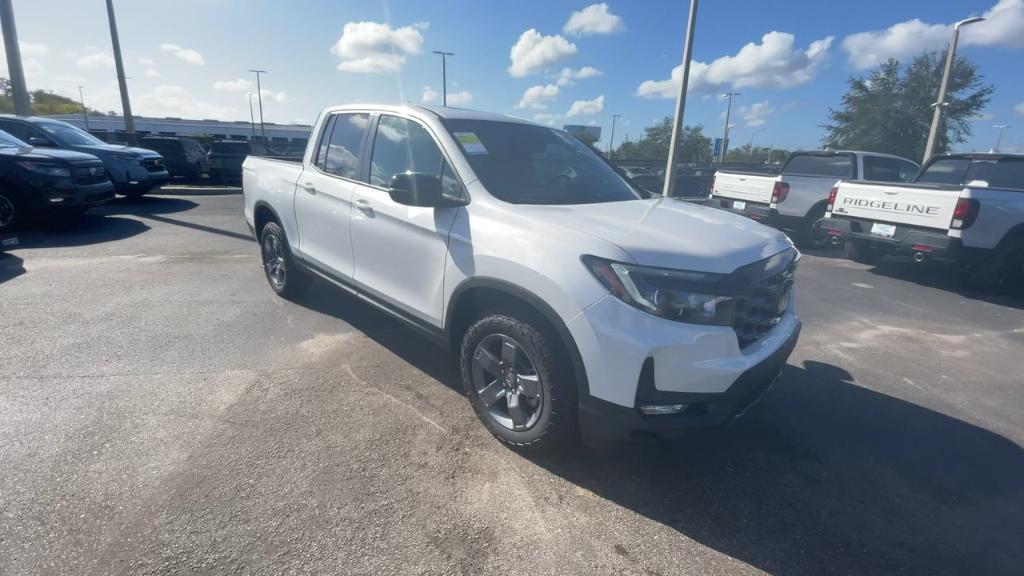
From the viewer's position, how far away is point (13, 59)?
47.4ft

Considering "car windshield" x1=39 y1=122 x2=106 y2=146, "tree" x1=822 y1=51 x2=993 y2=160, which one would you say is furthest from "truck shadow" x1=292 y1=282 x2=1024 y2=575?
"tree" x1=822 y1=51 x2=993 y2=160

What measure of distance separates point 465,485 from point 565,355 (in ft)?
2.80

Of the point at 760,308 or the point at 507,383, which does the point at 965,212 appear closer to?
the point at 760,308

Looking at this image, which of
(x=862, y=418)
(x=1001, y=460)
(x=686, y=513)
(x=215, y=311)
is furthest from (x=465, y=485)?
(x=215, y=311)

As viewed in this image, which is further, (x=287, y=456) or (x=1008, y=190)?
(x=1008, y=190)

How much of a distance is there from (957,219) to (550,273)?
22.3 ft

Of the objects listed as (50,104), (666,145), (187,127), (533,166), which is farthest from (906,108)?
(50,104)

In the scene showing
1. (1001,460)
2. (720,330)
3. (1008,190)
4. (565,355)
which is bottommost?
(1001,460)

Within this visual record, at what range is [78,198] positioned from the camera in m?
8.34

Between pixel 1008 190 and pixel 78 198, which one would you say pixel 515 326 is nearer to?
pixel 1008 190

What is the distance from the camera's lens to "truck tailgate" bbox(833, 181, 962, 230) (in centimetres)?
660

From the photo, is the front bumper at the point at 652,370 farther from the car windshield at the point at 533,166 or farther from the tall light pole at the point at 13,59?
the tall light pole at the point at 13,59

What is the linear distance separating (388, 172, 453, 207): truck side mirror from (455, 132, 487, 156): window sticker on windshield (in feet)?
1.43

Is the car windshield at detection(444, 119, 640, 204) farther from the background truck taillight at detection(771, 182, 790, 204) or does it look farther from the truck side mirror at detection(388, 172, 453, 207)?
the background truck taillight at detection(771, 182, 790, 204)
